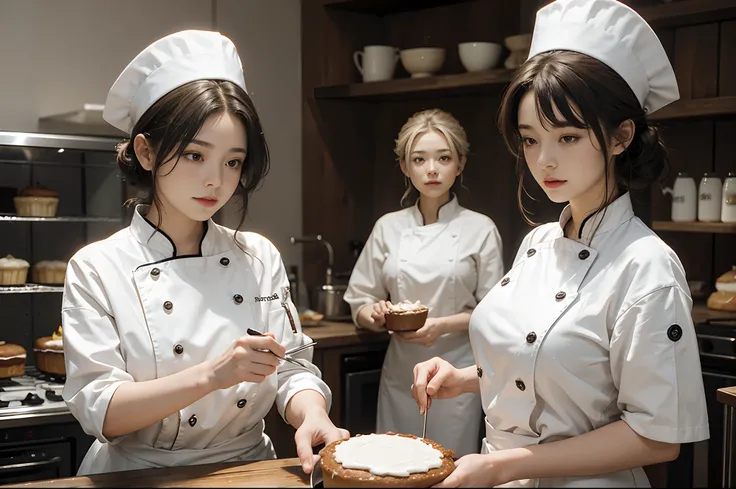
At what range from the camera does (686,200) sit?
3.30 meters

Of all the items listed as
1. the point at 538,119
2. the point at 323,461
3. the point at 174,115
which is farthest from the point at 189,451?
the point at 538,119

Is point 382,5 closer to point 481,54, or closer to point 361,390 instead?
point 481,54

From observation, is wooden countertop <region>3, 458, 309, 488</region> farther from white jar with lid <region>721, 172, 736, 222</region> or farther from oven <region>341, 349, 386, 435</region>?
white jar with lid <region>721, 172, 736, 222</region>

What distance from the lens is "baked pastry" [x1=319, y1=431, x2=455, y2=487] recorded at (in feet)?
4.62

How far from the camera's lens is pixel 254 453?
189 cm

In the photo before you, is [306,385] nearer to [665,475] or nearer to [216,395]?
[216,395]

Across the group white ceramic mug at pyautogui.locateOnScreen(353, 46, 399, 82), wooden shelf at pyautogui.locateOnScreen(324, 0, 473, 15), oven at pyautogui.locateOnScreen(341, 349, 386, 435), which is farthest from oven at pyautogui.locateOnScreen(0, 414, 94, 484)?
wooden shelf at pyautogui.locateOnScreen(324, 0, 473, 15)

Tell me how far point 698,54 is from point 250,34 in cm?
199

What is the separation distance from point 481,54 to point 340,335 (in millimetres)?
1337

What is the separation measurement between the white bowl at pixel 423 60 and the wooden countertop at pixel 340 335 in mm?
1173

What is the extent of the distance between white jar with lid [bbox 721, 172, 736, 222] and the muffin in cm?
251

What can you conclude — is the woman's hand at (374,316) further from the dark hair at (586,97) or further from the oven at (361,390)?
the dark hair at (586,97)

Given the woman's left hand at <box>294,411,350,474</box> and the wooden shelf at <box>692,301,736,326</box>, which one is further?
the wooden shelf at <box>692,301,736,326</box>

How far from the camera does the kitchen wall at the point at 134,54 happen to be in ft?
10.9
